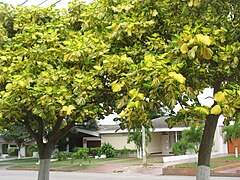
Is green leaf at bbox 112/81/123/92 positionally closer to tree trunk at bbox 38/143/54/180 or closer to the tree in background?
tree trunk at bbox 38/143/54/180

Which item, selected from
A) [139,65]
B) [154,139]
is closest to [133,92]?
[139,65]

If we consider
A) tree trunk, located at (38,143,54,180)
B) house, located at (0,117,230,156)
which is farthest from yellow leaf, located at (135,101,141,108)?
house, located at (0,117,230,156)

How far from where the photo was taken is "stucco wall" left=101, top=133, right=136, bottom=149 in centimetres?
3694

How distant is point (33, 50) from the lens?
609 centimetres

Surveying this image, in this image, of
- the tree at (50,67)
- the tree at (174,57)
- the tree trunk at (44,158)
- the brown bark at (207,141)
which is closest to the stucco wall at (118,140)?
the tree trunk at (44,158)

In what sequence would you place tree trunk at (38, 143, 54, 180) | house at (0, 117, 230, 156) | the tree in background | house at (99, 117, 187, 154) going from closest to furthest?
1. tree trunk at (38, 143, 54, 180)
2. the tree in background
3. house at (0, 117, 230, 156)
4. house at (99, 117, 187, 154)

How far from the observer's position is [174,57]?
14.5 feet

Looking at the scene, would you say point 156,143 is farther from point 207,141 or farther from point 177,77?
point 177,77

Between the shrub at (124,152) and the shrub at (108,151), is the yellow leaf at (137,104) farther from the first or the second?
the shrub at (108,151)

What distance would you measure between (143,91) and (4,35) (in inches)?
158

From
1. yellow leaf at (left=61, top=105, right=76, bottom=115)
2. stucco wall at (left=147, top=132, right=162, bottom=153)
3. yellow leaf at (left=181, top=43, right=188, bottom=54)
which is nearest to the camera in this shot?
yellow leaf at (left=181, top=43, right=188, bottom=54)

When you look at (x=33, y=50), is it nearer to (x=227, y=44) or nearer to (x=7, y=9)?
(x=7, y=9)

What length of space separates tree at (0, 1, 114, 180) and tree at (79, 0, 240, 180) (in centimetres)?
32

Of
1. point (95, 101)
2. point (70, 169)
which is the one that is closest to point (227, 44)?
point (95, 101)
